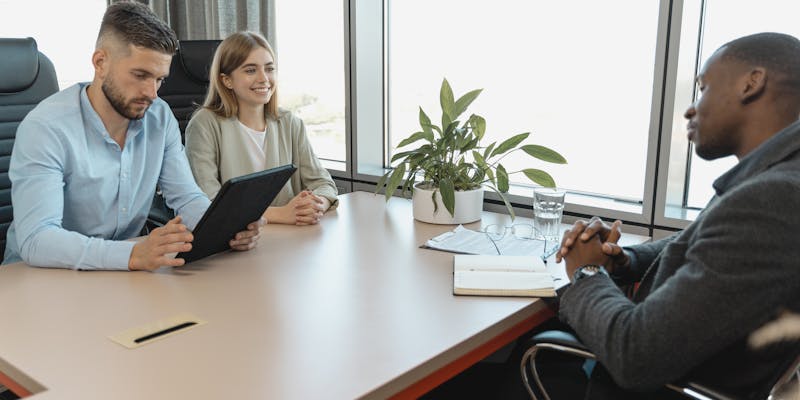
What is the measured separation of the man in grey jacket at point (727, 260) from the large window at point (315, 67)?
6.52 feet

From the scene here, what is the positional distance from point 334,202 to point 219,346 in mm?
1159

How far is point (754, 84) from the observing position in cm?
115

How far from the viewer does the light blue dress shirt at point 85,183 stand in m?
1.57

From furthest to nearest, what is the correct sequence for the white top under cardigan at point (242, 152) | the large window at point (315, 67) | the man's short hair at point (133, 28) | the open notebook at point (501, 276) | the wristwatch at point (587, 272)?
1. the large window at point (315, 67)
2. the white top under cardigan at point (242, 152)
3. the man's short hair at point (133, 28)
4. the open notebook at point (501, 276)
5. the wristwatch at point (587, 272)

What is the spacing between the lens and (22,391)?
1089 millimetres

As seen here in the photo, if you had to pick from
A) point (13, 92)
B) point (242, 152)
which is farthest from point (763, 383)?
point (13, 92)

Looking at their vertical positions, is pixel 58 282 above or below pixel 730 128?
below

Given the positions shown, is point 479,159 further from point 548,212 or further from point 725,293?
point 725,293

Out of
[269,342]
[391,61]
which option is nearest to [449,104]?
[391,61]

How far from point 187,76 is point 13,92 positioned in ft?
2.53

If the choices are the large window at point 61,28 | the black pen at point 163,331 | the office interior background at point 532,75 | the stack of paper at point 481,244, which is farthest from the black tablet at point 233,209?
the large window at point 61,28

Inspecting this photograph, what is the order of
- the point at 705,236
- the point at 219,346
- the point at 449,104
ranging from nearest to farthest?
the point at 705,236 < the point at 219,346 < the point at 449,104

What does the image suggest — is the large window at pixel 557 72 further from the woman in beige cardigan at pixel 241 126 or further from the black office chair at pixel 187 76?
the black office chair at pixel 187 76

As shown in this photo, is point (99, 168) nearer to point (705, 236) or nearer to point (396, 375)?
point (396, 375)
